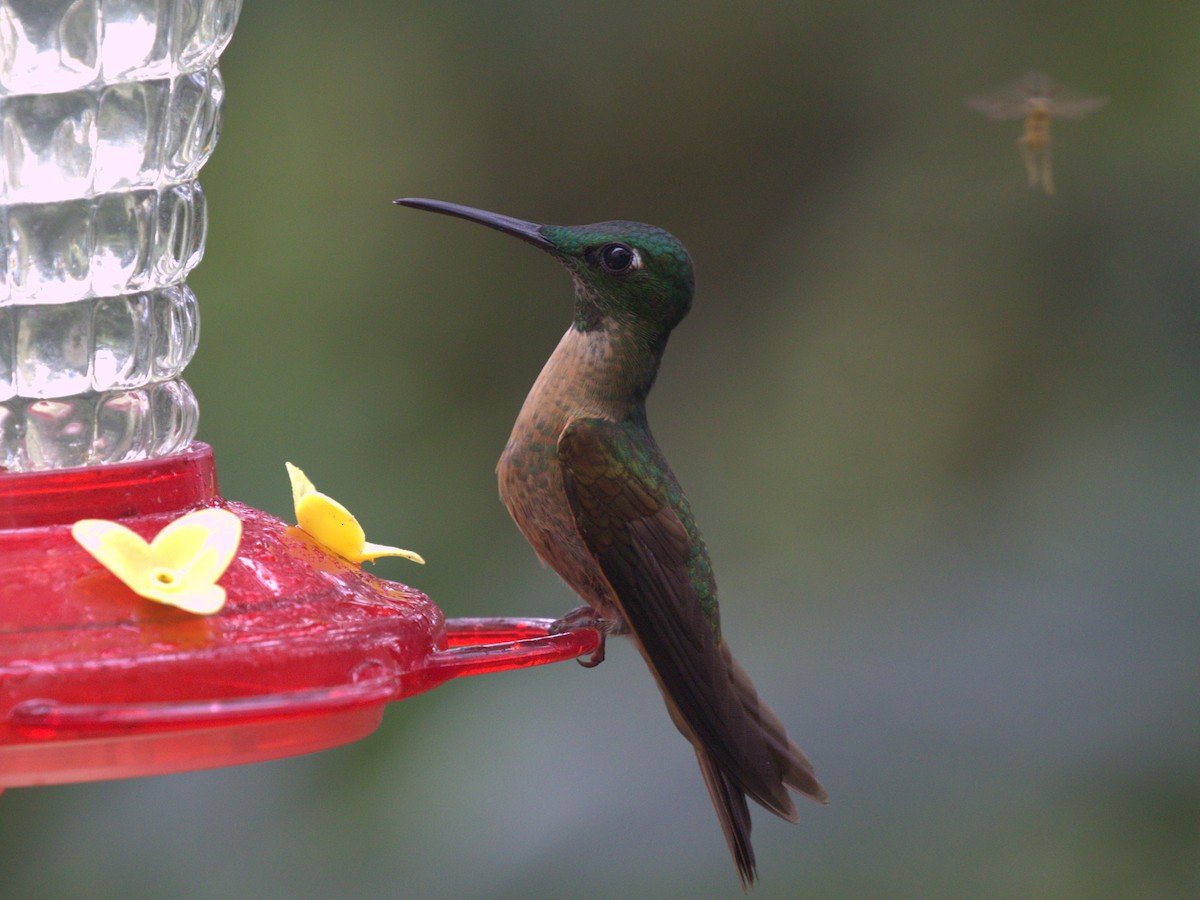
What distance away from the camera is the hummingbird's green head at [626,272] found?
2.79 m

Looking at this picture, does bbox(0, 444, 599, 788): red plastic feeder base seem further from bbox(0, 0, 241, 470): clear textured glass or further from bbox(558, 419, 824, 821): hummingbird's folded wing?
bbox(558, 419, 824, 821): hummingbird's folded wing

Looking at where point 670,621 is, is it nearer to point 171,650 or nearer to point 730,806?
point 730,806

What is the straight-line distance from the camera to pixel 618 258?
281 cm

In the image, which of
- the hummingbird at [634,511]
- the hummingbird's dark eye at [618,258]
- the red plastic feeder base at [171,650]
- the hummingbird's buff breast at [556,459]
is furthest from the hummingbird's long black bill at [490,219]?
the red plastic feeder base at [171,650]

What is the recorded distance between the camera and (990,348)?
216 inches

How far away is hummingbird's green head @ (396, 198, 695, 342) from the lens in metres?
2.79

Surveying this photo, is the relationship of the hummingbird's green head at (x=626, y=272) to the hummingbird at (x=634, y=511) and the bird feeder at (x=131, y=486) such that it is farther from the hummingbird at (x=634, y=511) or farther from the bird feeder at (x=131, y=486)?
the bird feeder at (x=131, y=486)

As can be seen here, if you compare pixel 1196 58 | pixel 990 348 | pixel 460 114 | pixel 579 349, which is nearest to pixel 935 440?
pixel 990 348

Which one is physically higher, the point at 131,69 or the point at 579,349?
the point at 131,69

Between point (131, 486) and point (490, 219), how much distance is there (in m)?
0.90

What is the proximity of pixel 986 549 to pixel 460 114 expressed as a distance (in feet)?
8.36

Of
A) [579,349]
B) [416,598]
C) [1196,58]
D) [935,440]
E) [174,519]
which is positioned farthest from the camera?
[935,440]

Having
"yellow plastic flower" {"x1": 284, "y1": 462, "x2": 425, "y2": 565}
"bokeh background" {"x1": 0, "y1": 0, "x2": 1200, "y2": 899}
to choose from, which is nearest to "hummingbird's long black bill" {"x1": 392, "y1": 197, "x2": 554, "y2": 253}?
"yellow plastic flower" {"x1": 284, "y1": 462, "x2": 425, "y2": 565}

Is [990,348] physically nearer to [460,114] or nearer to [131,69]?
[460,114]
